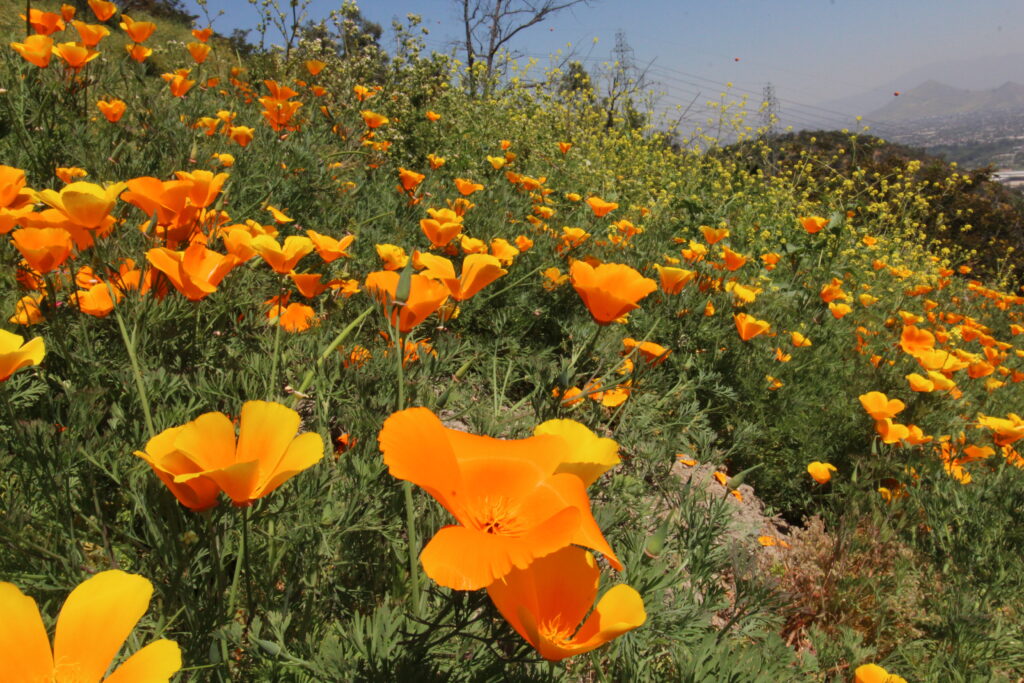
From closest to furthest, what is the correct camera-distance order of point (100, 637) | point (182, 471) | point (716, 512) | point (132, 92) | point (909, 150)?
point (100, 637), point (182, 471), point (716, 512), point (132, 92), point (909, 150)

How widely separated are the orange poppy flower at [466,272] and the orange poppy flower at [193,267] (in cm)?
41

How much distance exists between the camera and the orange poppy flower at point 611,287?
143 centimetres

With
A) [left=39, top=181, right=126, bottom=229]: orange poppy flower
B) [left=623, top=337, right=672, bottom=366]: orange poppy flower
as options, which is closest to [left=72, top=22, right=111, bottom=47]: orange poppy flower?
[left=39, top=181, right=126, bottom=229]: orange poppy flower

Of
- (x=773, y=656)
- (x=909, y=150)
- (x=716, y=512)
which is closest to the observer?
(x=773, y=656)

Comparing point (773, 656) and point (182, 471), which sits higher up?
point (182, 471)

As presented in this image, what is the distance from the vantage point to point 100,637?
0.60m

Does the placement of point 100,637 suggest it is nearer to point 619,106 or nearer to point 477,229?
point 477,229

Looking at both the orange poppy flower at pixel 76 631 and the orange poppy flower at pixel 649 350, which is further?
the orange poppy flower at pixel 649 350

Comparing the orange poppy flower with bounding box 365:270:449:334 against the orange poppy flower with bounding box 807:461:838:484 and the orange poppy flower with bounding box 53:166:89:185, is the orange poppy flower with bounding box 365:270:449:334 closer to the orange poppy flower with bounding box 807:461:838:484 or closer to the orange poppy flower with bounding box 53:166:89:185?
the orange poppy flower with bounding box 53:166:89:185

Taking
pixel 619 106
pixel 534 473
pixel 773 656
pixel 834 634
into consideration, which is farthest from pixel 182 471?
pixel 619 106

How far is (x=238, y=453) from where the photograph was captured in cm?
78

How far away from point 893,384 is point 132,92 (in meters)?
4.35

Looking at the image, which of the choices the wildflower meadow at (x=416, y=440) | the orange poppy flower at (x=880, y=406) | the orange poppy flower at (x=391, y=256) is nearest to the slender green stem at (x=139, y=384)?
the wildflower meadow at (x=416, y=440)

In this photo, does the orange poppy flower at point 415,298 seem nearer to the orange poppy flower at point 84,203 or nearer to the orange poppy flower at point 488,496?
the orange poppy flower at point 488,496
